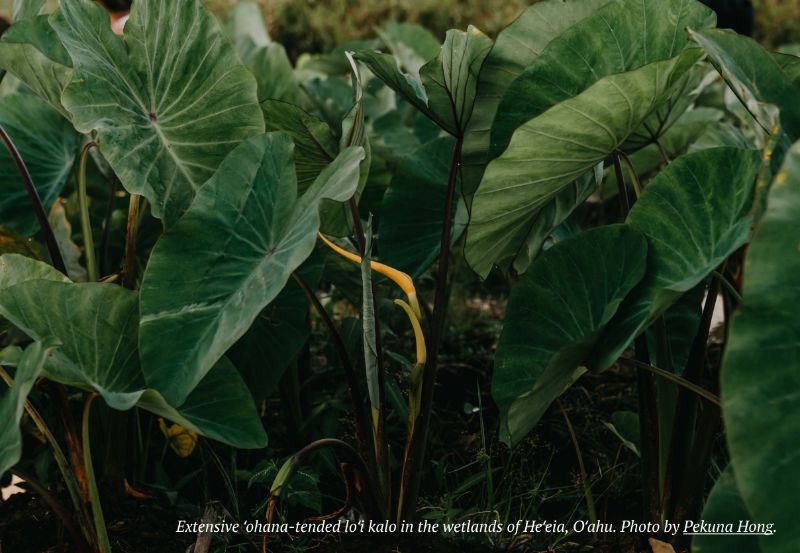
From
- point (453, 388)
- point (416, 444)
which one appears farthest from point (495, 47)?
point (453, 388)

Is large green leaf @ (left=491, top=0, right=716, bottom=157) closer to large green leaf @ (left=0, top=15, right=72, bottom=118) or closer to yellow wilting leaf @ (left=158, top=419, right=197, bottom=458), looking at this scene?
Answer: large green leaf @ (left=0, top=15, right=72, bottom=118)

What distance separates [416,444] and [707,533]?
443 millimetres

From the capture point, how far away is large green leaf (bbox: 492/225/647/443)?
1125 mm

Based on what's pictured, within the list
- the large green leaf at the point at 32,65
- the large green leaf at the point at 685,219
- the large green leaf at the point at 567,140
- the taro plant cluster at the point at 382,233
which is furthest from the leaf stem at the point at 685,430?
the large green leaf at the point at 32,65

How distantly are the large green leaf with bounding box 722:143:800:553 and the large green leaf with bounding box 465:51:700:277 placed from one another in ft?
0.92

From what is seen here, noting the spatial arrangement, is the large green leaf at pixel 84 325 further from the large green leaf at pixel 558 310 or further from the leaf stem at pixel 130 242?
the large green leaf at pixel 558 310

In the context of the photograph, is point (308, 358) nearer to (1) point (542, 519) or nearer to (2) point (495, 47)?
(1) point (542, 519)

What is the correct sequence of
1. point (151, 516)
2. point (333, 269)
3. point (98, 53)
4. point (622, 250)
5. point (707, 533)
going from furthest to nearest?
1. point (333, 269)
2. point (151, 516)
3. point (98, 53)
4. point (622, 250)
5. point (707, 533)

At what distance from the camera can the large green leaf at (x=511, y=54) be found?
1298 mm

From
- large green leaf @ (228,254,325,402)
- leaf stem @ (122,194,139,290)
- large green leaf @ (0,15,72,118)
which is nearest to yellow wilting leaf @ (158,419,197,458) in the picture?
large green leaf @ (228,254,325,402)

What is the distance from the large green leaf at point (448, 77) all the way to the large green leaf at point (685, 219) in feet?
1.03

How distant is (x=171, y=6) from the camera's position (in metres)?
1.29

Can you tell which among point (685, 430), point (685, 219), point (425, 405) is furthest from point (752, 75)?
point (425, 405)

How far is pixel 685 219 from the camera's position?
43.4 inches
